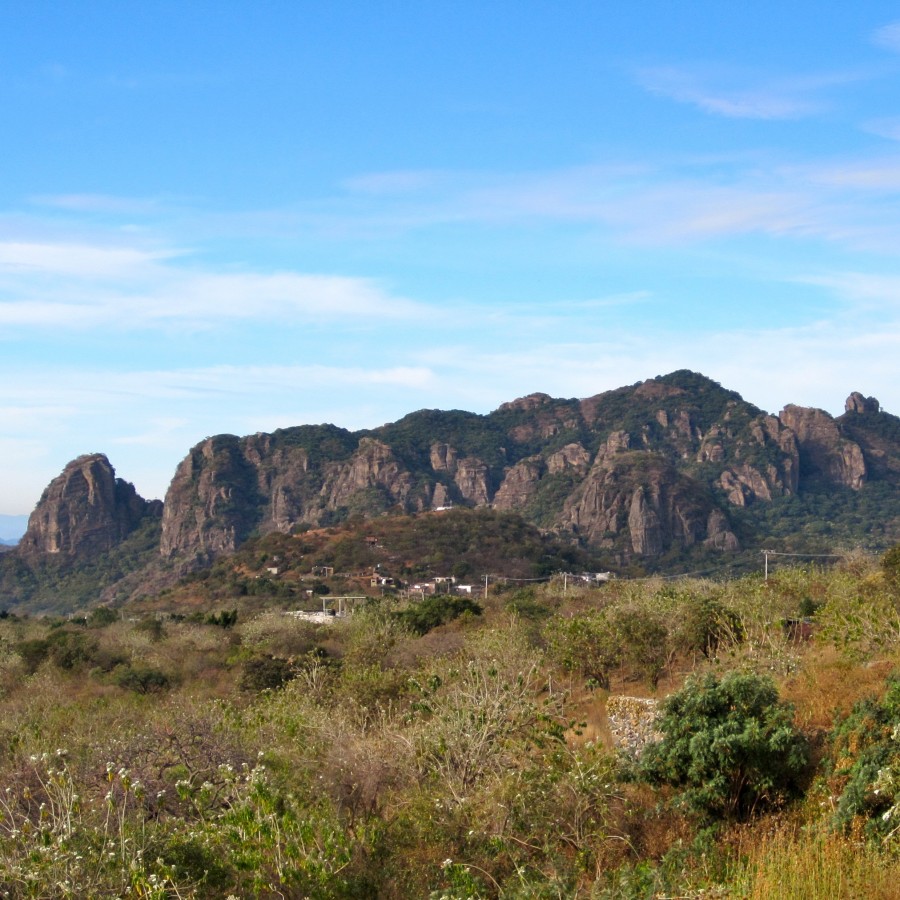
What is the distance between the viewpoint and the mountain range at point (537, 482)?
114 meters

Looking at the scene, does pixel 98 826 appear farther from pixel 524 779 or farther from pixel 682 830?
pixel 682 830

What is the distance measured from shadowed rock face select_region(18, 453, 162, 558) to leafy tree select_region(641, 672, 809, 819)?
132656mm

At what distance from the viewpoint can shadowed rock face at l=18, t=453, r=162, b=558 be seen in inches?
5379

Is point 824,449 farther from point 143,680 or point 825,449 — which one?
point 143,680

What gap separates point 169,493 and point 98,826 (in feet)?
447

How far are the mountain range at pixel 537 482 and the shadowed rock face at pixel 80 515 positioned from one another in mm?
177

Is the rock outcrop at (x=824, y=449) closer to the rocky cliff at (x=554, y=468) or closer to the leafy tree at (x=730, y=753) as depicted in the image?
the rocky cliff at (x=554, y=468)

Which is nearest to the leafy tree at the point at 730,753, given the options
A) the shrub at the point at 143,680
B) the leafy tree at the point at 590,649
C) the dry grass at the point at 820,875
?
the dry grass at the point at 820,875

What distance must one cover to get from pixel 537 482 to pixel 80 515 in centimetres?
5628

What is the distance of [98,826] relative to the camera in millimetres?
9219

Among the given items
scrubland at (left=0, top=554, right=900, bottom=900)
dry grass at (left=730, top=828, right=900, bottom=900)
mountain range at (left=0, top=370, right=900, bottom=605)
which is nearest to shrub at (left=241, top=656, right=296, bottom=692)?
scrubland at (left=0, top=554, right=900, bottom=900)

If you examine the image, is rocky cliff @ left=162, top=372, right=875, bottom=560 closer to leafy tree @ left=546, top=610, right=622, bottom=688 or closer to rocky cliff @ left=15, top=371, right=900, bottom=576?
rocky cliff @ left=15, top=371, right=900, bottom=576

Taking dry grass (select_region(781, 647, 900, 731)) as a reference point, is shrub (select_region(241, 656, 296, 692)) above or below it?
below

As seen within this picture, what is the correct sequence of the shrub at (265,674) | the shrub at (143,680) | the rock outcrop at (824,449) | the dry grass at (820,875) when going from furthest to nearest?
the rock outcrop at (824,449)
the shrub at (143,680)
the shrub at (265,674)
the dry grass at (820,875)
